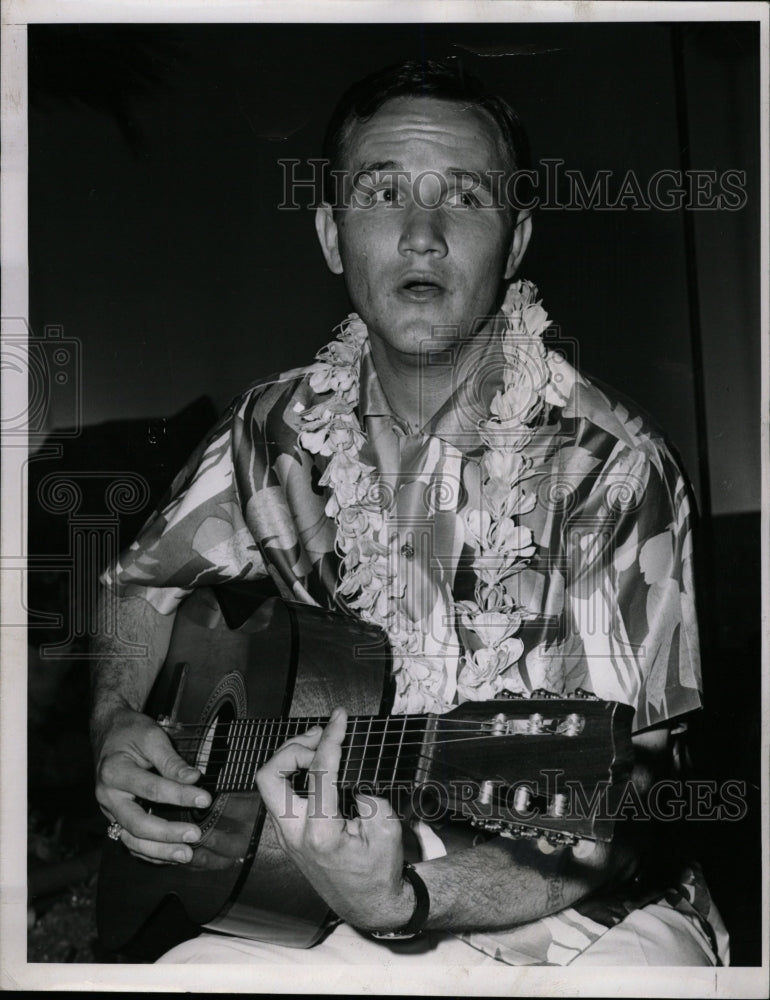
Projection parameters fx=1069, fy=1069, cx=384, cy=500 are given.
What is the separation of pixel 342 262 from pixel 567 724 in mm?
912

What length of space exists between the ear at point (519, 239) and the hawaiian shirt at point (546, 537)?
16 centimetres

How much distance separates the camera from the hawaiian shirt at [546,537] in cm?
188

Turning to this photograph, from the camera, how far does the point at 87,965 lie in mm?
2006

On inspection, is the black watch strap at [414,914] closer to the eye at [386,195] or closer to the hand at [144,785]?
the hand at [144,785]

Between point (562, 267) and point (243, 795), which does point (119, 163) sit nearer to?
point (562, 267)

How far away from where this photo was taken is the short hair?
194 cm

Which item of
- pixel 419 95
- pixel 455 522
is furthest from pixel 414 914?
pixel 419 95

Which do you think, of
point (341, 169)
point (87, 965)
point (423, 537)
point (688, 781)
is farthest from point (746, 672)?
point (87, 965)

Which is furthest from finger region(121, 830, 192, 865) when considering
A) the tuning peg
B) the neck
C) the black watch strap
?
the neck

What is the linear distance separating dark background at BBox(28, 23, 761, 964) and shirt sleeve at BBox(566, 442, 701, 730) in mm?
51

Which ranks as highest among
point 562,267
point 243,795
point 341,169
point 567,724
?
point 341,169

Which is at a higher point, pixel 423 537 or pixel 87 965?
pixel 423 537

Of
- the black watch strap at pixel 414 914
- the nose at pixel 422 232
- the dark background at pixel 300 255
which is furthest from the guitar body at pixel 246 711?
the nose at pixel 422 232
